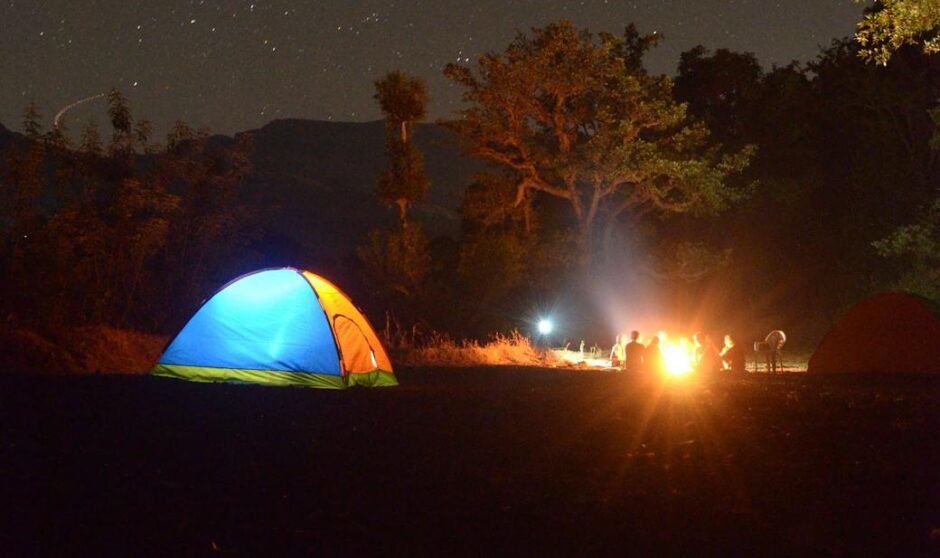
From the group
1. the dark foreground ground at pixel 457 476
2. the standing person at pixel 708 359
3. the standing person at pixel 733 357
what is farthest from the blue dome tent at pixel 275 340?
the standing person at pixel 733 357

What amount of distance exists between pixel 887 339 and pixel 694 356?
4500 millimetres

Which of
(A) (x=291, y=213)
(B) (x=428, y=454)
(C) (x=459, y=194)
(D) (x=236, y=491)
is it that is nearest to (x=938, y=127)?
(C) (x=459, y=194)

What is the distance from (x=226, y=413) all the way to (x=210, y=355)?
4.31m

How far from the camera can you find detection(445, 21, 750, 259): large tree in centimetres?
2723

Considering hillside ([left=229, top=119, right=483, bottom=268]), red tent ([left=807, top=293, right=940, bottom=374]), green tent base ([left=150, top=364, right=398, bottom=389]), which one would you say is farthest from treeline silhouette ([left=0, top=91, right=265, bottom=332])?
red tent ([left=807, top=293, right=940, bottom=374])

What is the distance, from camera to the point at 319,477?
6820mm

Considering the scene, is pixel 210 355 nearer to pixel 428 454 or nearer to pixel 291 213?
pixel 428 454

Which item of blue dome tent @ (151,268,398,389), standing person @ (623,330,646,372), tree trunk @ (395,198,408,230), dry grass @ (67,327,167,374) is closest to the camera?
blue dome tent @ (151,268,398,389)

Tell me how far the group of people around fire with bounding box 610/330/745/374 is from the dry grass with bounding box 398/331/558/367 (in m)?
2.01

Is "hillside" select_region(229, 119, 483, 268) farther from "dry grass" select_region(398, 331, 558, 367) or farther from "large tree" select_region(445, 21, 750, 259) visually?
"dry grass" select_region(398, 331, 558, 367)

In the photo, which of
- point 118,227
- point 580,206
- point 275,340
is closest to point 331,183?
point 580,206

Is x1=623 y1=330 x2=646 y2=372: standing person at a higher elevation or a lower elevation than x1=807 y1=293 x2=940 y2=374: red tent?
lower

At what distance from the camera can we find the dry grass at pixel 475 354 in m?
20.3

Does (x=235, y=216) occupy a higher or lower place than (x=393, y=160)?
lower
